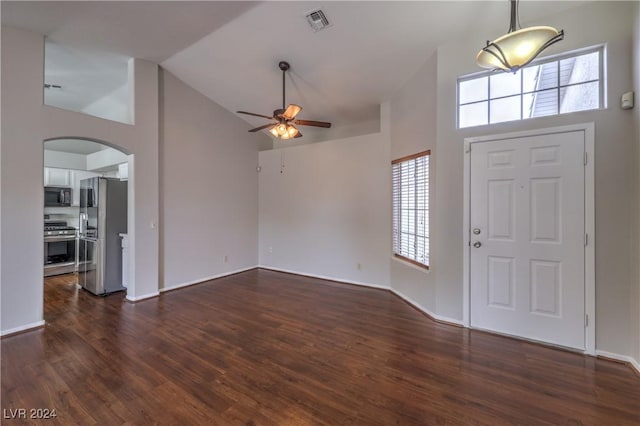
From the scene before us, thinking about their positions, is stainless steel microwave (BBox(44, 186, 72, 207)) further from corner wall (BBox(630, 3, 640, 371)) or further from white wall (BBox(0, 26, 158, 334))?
corner wall (BBox(630, 3, 640, 371))

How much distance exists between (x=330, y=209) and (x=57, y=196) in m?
6.03

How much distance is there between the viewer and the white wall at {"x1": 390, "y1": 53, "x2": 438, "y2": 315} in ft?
11.4

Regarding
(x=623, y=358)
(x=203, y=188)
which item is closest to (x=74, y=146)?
(x=203, y=188)

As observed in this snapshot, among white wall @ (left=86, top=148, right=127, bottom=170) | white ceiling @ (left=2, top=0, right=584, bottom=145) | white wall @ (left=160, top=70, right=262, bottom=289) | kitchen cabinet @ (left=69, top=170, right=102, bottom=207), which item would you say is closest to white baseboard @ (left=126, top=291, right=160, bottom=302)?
white wall @ (left=160, top=70, right=262, bottom=289)

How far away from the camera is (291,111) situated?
3.49 m

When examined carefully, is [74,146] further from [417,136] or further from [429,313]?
[429,313]

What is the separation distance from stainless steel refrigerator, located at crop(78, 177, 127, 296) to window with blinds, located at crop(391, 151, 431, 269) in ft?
14.8

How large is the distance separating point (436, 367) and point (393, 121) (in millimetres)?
3542

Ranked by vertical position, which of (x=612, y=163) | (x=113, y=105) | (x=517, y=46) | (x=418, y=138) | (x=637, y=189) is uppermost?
(x=113, y=105)

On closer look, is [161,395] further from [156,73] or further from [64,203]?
[64,203]

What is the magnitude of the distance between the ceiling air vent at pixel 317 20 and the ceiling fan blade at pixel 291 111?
3.05 feet

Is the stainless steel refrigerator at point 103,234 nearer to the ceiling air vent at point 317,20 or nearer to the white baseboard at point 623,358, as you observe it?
the ceiling air vent at point 317,20

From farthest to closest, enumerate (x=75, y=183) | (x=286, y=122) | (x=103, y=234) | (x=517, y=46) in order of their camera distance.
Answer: (x=75, y=183) < (x=103, y=234) < (x=286, y=122) < (x=517, y=46)

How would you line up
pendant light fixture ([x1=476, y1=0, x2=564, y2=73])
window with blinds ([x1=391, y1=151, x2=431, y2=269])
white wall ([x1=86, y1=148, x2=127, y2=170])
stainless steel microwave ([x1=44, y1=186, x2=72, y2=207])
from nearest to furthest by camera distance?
pendant light fixture ([x1=476, y1=0, x2=564, y2=73]) → window with blinds ([x1=391, y1=151, x2=431, y2=269]) → white wall ([x1=86, y1=148, x2=127, y2=170]) → stainless steel microwave ([x1=44, y1=186, x2=72, y2=207])
